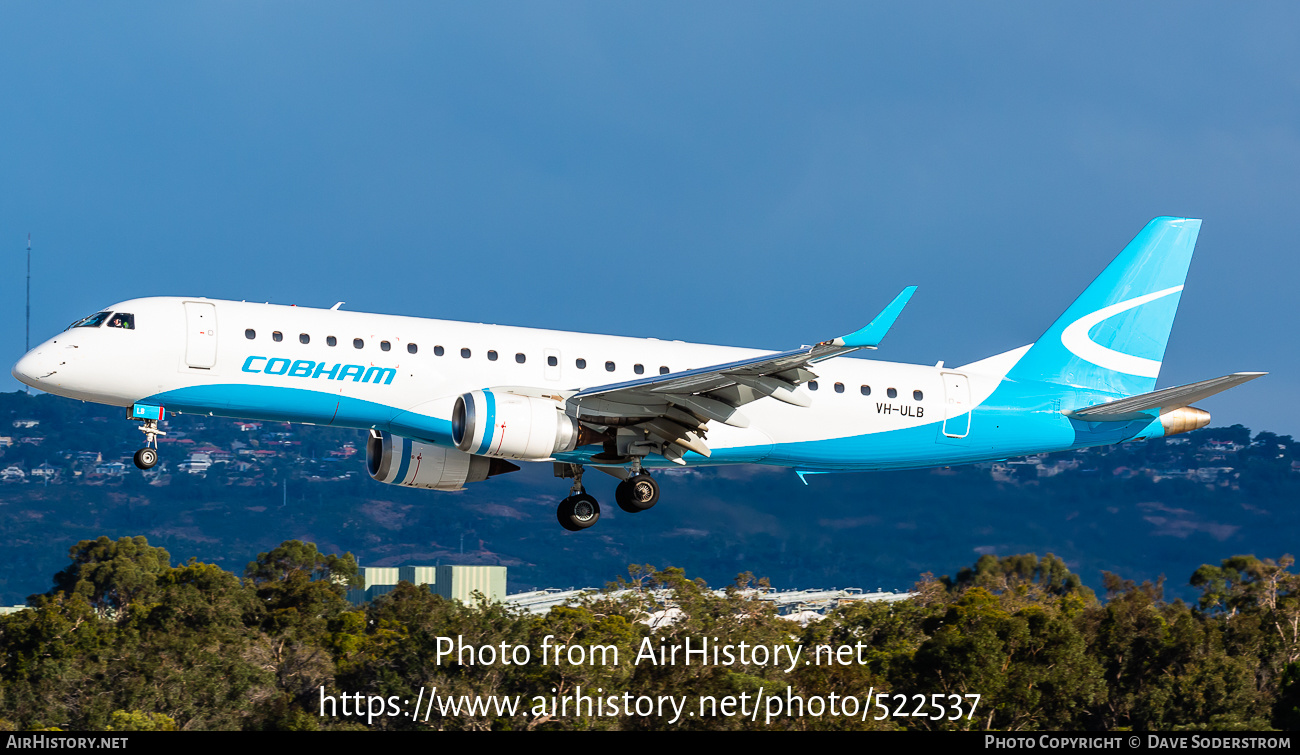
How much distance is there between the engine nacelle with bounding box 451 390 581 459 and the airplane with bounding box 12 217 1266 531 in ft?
0.12

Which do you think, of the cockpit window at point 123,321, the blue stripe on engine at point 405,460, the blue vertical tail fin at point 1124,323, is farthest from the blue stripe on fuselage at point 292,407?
the blue vertical tail fin at point 1124,323

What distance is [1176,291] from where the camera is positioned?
1515 inches

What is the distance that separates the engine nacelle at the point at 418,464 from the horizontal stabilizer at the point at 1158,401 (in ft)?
47.4

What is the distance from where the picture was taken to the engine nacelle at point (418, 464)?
111 ft

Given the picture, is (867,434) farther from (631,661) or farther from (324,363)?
(631,661)

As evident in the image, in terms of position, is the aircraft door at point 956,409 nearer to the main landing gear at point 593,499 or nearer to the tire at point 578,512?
the main landing gear at point 593,499

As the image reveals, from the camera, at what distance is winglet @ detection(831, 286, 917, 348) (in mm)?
25969

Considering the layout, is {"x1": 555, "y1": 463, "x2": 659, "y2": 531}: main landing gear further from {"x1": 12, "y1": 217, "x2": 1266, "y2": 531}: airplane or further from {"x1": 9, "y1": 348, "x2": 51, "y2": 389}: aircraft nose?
{"x1": 9, "y1": 348, "x2": 51, "y2": 389}: aircraft nose

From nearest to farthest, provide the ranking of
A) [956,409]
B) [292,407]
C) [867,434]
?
[292,407], [867,434], [956,409]

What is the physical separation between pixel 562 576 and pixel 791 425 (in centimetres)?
16968

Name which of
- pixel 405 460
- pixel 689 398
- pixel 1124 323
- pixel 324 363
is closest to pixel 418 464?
pixel 405 460

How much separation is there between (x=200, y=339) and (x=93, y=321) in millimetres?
2293

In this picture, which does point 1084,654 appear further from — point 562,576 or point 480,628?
point 562,576

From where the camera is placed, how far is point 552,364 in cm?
3122
